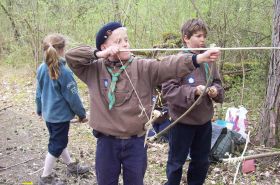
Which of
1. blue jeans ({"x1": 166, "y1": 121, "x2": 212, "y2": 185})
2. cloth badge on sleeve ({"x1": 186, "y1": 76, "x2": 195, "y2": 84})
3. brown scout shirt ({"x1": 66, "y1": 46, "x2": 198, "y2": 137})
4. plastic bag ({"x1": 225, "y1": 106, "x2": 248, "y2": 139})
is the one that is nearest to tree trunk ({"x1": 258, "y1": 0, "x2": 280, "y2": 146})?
plastic bag ({"x1": 225, "y1": 106, "x2": 248, "y2": 139})

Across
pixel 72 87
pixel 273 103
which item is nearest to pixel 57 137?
pixel 72 87

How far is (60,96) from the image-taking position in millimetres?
3686

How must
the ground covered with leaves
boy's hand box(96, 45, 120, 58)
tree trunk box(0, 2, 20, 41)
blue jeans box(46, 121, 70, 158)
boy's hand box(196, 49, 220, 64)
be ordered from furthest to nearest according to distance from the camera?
tree trunk box(0, 2, 20, 41)
the ground covered with leaves
blue jeans box(46, 121, 70, 158)
boy's hand box(96, 45, 120, 58)
boy's hand box(196, 49, 220, 64)

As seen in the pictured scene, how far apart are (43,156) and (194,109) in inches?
102

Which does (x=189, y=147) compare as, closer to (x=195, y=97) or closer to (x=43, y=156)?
(x=195, y=97)

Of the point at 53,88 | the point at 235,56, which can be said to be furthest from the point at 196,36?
the point at 235,56

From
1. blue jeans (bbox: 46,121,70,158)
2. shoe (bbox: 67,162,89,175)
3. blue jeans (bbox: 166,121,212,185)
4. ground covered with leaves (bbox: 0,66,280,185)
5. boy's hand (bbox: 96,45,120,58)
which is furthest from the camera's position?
shoe (bbox: 67,162,89,175)

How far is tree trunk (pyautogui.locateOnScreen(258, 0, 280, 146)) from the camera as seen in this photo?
12.8 ft

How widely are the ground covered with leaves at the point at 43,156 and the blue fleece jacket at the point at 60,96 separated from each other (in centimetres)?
85

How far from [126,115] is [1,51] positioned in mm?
10703

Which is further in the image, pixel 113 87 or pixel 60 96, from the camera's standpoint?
pixel 60 96

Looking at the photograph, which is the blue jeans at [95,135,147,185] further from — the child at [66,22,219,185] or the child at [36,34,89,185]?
the child at [36,34,89,185]

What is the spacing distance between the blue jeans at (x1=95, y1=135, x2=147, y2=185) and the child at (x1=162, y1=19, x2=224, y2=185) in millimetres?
569

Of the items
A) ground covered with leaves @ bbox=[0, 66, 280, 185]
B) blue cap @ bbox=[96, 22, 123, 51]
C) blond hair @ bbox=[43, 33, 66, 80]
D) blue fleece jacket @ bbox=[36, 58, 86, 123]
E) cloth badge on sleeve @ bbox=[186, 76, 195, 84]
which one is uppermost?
blue cap @ bbox=[96, 22, 123, 51]
